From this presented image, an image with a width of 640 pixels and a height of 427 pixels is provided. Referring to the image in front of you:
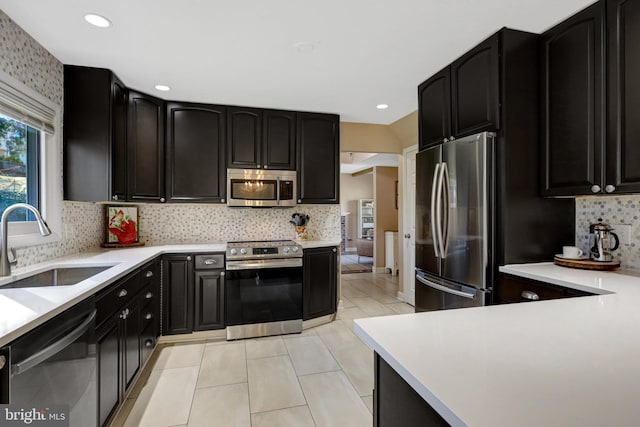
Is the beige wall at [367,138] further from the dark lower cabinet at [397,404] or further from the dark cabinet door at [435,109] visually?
the dark lower cabinet at [397,404]

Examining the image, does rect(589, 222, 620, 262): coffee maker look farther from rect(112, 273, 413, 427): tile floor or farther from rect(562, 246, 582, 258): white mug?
rect(112, 273, 413, 427): tile floor

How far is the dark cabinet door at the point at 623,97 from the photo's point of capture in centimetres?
161

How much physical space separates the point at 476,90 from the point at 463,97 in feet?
0.40

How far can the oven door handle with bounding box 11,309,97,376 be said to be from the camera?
1.07m

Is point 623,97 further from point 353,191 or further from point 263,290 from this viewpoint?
point 353,191

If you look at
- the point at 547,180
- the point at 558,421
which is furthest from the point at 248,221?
the point at 558,421

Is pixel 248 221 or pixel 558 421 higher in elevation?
pixel 248 221

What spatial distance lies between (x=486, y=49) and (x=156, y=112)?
305cm

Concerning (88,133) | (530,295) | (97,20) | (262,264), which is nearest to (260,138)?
(262,264)

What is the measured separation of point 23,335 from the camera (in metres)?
1.09

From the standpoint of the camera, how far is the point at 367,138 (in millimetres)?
4203

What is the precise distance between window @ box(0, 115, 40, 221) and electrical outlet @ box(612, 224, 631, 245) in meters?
3.88

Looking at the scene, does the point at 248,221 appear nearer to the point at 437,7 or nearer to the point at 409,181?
the point at 409,181

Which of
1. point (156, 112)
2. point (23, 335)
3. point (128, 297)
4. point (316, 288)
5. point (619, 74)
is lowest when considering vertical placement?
point (316, 288)
